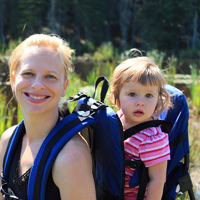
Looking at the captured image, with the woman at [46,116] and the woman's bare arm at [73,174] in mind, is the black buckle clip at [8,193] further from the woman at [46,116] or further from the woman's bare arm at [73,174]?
the woman's bare arm at [73,174]

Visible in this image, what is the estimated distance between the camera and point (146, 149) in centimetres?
147

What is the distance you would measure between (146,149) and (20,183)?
0.58m

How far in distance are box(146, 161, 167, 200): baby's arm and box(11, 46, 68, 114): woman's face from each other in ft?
1.85

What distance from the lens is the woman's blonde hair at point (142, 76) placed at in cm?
153

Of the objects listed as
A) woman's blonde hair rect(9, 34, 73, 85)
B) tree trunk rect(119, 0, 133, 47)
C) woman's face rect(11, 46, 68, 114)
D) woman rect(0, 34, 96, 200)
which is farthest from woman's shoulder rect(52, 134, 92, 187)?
tree trunk rect(119, 0, 133, 47)

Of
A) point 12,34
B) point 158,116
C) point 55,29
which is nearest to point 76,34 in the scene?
point 55,29

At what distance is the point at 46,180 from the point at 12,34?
2546 cm

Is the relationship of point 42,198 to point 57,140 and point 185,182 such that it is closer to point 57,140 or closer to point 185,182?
point 57,140

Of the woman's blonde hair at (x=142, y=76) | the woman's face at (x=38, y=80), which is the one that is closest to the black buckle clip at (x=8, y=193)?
the woman's face at (x=38, y=80)

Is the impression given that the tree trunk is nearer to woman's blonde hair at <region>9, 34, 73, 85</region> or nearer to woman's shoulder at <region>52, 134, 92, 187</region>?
woman's blonde hair at <region>9, 34, 73, 85</region>

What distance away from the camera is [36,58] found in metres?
1.25

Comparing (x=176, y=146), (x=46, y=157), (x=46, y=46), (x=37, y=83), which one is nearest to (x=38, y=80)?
(x=37, y=83)

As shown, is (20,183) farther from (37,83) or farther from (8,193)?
(37,83)

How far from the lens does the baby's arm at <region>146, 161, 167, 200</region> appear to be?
4.77 feet
